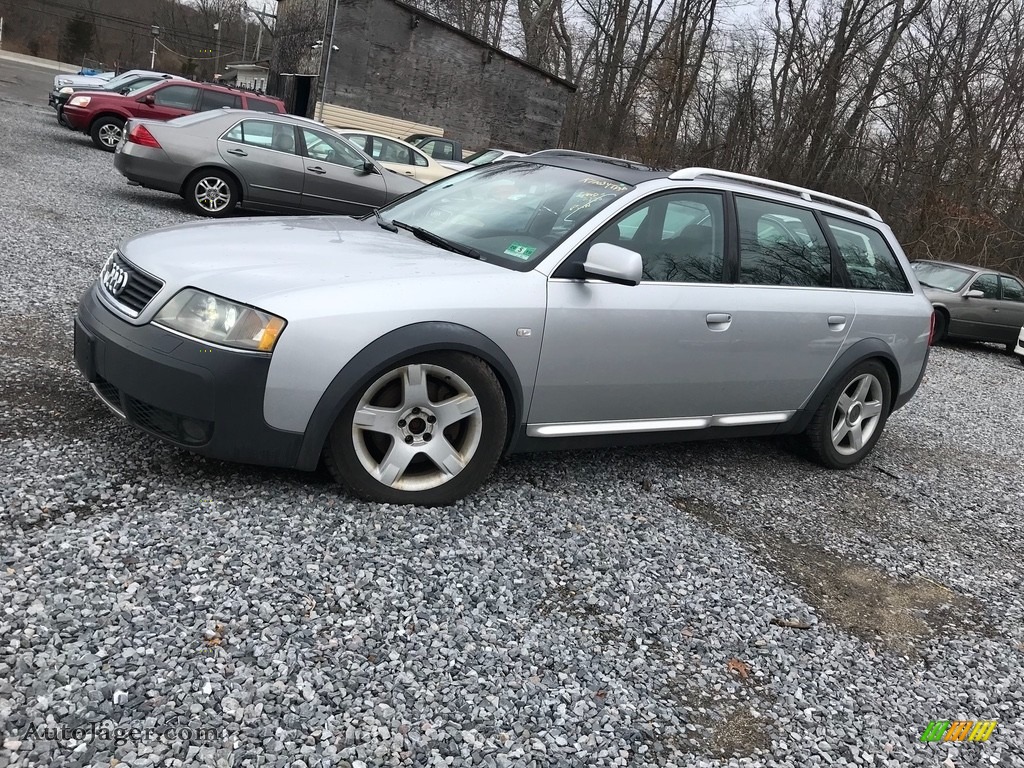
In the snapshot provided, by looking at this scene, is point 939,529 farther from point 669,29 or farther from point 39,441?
point 669,29

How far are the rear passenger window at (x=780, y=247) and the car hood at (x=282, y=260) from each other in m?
1.58

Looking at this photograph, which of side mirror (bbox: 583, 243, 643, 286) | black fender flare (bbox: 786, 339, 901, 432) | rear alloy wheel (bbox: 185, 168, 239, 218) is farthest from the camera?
rear alloy wheel (bbox: 185, 168, 239, 218)

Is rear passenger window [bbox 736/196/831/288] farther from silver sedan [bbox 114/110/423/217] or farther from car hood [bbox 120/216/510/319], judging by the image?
silver sedan [bbox 114/110/423/217]

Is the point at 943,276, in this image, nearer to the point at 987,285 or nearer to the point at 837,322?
the point at 987,285

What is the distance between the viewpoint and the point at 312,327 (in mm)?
3154

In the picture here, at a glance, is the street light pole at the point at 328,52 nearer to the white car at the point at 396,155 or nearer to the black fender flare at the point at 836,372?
the white car at the point at 396,155

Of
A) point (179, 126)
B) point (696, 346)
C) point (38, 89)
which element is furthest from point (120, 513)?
point (38, 89)

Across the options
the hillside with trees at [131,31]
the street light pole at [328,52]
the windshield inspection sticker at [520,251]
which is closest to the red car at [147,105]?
the street light pole at [328,52]

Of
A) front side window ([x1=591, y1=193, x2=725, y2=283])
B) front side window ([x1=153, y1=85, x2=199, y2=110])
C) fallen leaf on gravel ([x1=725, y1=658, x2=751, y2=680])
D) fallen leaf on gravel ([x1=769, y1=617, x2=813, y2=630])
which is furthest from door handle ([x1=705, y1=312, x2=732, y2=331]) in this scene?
front side window ([x1=153, y1=85, x2=199, y2=110])

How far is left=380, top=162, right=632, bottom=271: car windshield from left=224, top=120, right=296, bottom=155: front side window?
23.1 feet

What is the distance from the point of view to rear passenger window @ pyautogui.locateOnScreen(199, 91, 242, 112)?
53.0 ft

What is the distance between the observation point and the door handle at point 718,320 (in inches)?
166

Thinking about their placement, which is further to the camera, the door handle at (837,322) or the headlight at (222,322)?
the door handle at (837,322)

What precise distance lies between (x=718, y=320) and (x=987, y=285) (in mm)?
12501
